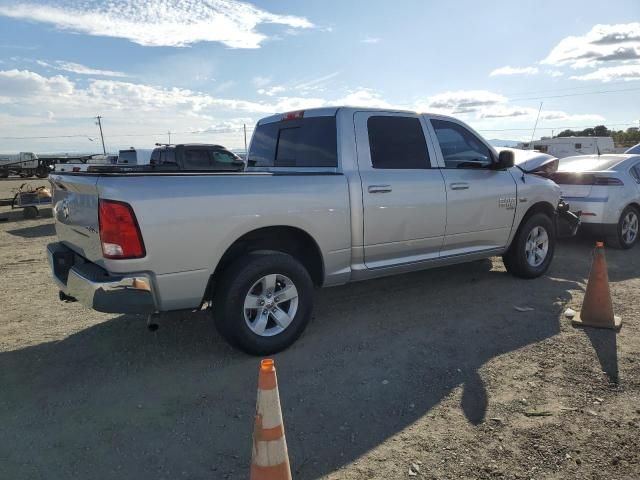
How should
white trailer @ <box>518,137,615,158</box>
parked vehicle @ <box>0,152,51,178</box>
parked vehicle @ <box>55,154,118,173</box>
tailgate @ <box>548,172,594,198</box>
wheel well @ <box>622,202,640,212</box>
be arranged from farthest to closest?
parked vehicle @ <box>0,152,51,178</box>, white trailer @ <box>518,137,615,158</box>, wheel well @ <box>622,202,640,212</box>, tailgate @ <box>548,172,594,198</box>, parked vehicle @ <box>55,154,118,173</box>

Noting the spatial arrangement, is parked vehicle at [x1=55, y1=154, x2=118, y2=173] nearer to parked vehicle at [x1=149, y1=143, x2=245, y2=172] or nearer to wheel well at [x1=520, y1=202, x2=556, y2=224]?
parked vehicle at [x1=149, y1=143, x2=245, y2=172]

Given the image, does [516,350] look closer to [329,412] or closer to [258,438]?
[329,412]

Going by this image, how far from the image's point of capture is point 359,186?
4.32 metres

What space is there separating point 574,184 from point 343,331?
5.51m

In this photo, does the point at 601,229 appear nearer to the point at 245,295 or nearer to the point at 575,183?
the point at 575,183

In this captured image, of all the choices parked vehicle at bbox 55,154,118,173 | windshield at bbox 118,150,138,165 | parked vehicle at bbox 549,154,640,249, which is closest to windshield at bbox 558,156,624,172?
parked vehicle at bbox 549,154,640,249

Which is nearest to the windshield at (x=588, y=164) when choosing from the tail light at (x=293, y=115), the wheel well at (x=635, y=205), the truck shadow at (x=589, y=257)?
the wheel well at (x=635, y=205)

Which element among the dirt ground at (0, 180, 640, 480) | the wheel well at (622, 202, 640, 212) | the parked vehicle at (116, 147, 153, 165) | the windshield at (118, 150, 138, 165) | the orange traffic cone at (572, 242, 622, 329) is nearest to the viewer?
the dirt ground at (0, 180, 640, 480)

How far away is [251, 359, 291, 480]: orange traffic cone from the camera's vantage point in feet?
6.84

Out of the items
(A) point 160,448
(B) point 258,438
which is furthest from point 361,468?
(A) point 160,448

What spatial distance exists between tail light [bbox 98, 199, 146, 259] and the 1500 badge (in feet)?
12.9

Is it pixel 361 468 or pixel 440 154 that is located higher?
pixel 440 154

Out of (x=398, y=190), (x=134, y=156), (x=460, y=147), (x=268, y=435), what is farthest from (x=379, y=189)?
(x=134, y=156)

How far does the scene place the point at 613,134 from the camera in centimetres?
5694
